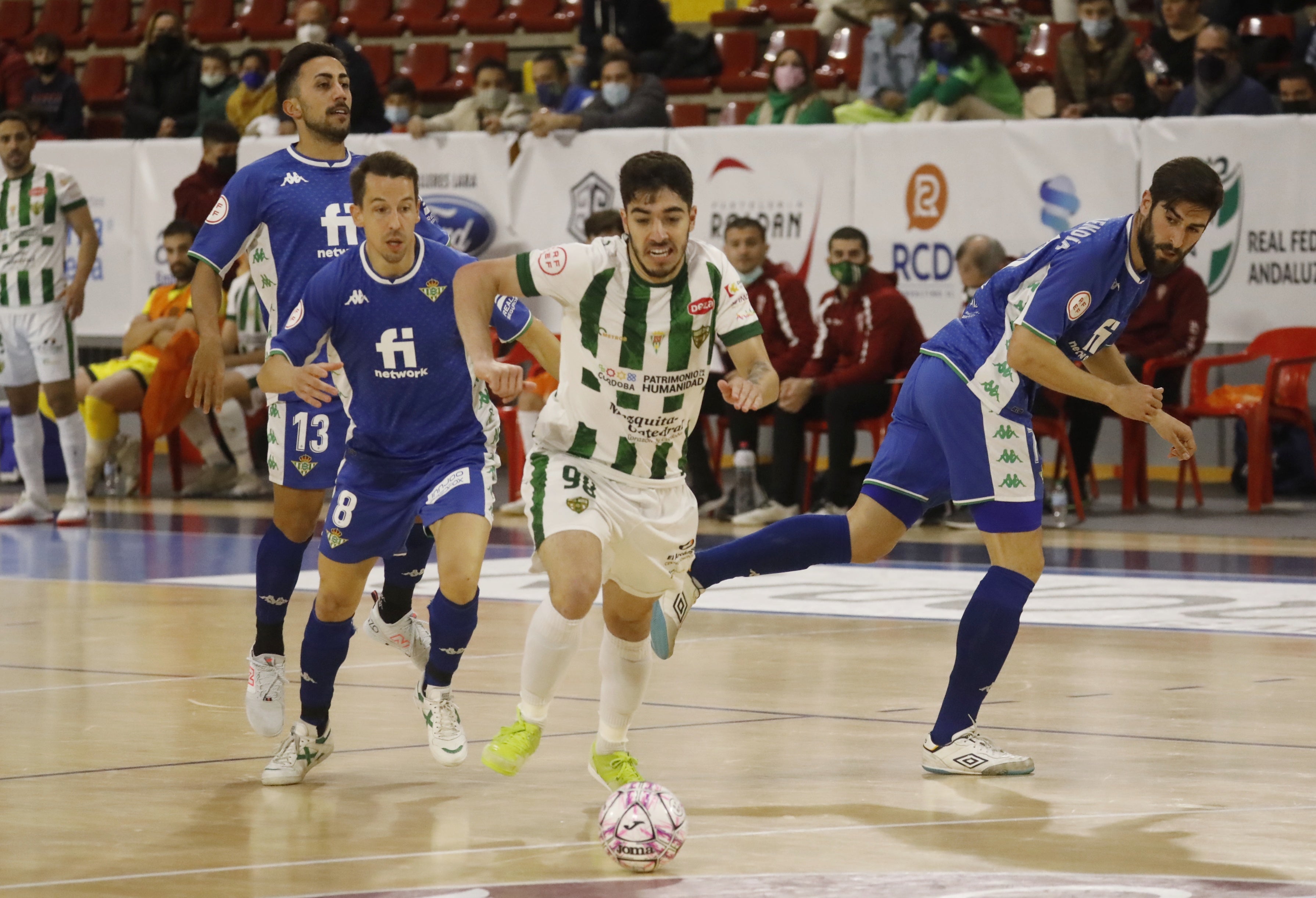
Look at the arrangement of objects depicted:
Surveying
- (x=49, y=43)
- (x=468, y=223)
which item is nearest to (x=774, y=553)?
(x=468, y=223)

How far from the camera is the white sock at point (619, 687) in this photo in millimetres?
5004

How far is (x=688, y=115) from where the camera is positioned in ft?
52.1

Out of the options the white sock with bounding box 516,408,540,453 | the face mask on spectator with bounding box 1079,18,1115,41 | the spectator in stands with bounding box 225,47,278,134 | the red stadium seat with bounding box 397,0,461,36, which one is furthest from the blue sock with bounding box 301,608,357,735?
the red stadium seat with bounding box 397,0,461,36

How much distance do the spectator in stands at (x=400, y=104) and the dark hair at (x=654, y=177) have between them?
10971 millimetres

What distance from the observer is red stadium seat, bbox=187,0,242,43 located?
19.7 meters

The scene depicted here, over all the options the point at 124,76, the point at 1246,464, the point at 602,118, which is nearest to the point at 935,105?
the point at 602,118

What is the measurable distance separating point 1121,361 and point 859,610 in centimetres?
321

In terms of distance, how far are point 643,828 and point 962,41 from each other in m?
10.3

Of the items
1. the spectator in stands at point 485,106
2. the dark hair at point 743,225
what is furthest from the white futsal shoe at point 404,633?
the spectator in stands at point 485,106

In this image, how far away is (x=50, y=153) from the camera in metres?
15.8

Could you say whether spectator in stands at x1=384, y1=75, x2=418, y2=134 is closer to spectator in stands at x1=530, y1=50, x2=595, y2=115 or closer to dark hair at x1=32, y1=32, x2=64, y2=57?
spectator in stands at x1=530, y1=50, x2=595, y2=115

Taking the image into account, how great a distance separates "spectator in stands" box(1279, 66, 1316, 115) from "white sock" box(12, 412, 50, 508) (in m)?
8.46

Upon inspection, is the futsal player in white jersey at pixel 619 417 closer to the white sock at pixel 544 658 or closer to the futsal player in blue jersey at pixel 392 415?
the white sock at pixel 544 658

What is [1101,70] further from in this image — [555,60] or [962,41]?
[555,60]
